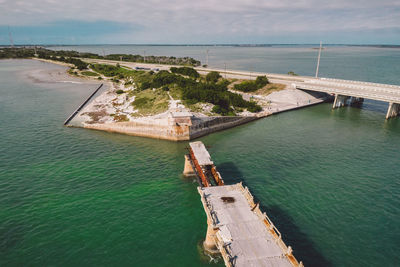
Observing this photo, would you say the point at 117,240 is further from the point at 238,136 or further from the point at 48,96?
the point at 48,96

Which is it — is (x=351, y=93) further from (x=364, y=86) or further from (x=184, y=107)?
(x=184, y=107)

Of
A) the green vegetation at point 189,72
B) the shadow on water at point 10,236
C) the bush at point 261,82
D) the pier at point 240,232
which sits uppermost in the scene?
the green vegetation at point 189,72

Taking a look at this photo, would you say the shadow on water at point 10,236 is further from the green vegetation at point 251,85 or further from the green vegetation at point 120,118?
the green vegetation at point 251,85

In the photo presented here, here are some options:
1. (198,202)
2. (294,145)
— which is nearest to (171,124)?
(198,202)

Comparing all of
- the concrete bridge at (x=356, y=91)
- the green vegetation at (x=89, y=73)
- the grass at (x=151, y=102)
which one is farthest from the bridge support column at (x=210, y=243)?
the green vegetation at (x=89, y=73)

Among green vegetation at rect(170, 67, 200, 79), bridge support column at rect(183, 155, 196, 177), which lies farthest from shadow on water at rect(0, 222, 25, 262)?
green vegetation at rect(170, 67, 200, 79)

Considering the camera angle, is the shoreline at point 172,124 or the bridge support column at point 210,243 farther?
the shoreline at point 172,124

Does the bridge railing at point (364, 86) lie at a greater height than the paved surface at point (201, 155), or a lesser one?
greater
